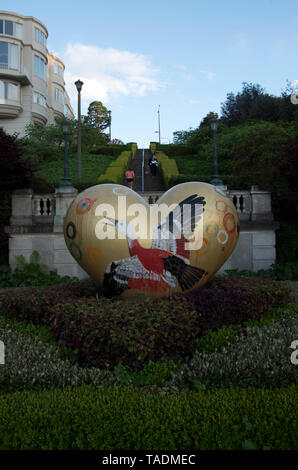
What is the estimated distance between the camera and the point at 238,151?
2016 cm

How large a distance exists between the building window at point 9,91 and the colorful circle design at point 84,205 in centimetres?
3987

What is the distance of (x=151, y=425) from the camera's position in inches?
137

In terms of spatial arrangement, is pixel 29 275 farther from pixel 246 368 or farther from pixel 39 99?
pixel 39 99

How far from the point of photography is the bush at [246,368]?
4.62 m

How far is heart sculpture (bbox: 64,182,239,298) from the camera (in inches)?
260

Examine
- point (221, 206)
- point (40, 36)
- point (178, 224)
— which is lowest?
point (178, 224)

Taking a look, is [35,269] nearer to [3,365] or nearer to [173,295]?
[173,295]

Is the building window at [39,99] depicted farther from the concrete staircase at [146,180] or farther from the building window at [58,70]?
the concrete staircase at [146,180]

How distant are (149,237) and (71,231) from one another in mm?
1433

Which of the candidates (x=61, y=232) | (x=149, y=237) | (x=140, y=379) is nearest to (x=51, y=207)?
(x=61, y=232)

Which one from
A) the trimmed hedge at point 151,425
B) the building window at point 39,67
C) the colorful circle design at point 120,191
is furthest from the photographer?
the building window at point 39,67

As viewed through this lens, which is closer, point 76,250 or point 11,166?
point 76,250

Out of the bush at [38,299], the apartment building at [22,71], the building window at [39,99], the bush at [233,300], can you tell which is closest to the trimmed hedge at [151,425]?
the bush at [233,300]
